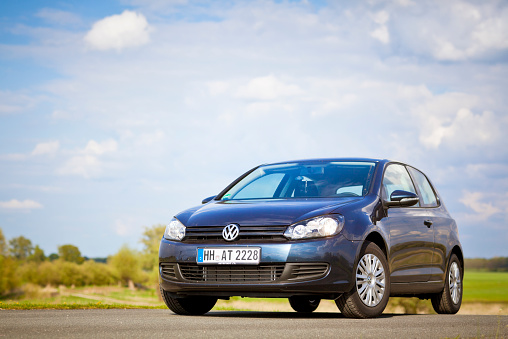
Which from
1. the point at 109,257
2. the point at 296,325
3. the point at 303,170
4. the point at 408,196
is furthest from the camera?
the point at 109,257

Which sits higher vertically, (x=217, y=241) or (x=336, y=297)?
(x=217, y=241)

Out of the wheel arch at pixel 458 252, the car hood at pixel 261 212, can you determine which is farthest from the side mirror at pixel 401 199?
the wheel arch at pixel 458 252

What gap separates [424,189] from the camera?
10195mm

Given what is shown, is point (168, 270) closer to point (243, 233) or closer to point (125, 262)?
point (243, 233)

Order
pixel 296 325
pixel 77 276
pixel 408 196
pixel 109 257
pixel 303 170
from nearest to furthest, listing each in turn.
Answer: pixel 296 325, pixel 408 196, pixel 303 170, pixel 109 257, pixel 77 276

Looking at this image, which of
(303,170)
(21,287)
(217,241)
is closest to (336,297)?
(217,241)

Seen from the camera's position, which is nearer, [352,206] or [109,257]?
[352,206]

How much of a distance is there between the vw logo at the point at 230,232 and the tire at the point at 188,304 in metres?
1.25

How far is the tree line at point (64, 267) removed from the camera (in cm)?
10450

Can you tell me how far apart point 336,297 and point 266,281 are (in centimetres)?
83

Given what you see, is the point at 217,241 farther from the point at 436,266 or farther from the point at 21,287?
the point at 21,287

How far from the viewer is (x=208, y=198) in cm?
920

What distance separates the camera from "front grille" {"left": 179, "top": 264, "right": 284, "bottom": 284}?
23.8 ft

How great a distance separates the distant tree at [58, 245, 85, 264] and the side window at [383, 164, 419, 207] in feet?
447
